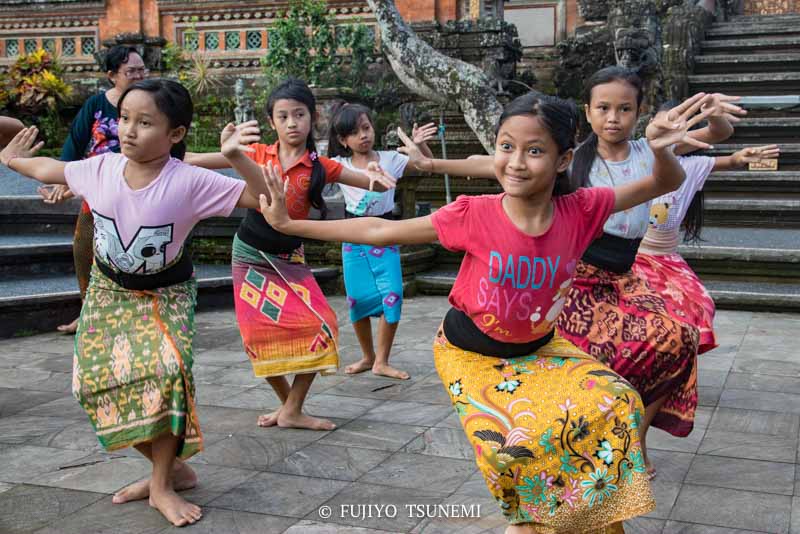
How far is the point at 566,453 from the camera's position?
2955 millimetres

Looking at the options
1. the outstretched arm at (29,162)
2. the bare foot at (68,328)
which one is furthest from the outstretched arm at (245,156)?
the bare foot at (68,328)

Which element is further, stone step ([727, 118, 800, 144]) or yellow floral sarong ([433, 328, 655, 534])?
stone step ([727, 118, 800, 144])

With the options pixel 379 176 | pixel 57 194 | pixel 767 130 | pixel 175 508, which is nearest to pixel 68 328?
pixel 57 194

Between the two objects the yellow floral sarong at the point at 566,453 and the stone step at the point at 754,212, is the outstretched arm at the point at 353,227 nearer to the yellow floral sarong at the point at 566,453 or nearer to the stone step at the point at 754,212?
the yellow floral sarong at the point at 566,453

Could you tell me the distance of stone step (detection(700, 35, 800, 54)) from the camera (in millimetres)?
13383

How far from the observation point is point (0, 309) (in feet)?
23.9

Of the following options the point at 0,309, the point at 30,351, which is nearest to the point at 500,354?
the point at 30,351

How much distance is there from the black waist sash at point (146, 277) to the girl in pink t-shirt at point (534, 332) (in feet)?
2.39

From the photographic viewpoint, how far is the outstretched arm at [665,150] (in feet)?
10.5

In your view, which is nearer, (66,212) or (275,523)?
(275,523)

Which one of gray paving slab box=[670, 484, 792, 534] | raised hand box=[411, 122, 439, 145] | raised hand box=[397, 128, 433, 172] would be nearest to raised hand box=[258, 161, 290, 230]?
raised hand box=[397, 128, 433, 172]

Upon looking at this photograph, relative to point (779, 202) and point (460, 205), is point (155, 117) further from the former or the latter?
point (779, 202)

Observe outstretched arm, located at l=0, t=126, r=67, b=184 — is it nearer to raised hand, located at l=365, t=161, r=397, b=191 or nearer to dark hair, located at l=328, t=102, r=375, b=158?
raised hand, located at l=365, t=161, r=397, b=191

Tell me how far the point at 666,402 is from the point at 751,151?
114 centimetres
